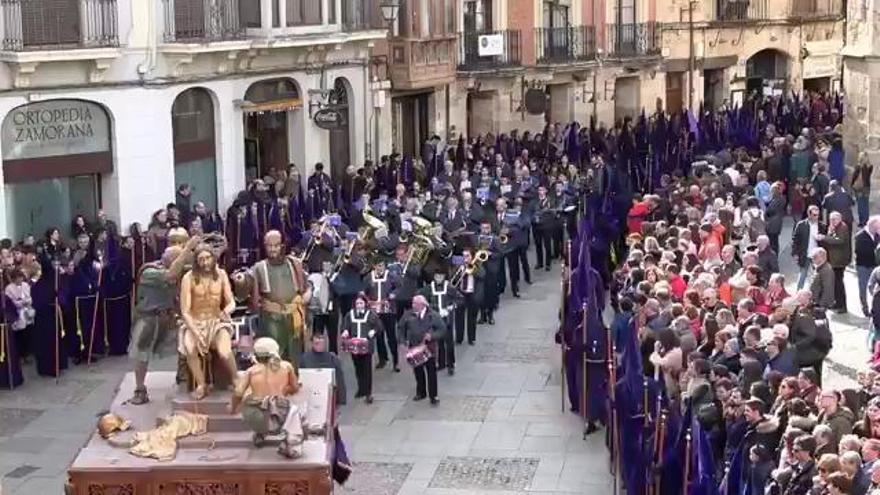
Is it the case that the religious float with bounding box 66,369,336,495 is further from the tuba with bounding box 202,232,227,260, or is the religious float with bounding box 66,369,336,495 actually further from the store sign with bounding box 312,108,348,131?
the store sign with bounding box 312,108,348,131

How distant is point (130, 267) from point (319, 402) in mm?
9513

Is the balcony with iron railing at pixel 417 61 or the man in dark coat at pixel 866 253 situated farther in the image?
the balcony with iron railing at pixel 417 61

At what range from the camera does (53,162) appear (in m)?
26.3

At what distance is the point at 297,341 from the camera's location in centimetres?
1518

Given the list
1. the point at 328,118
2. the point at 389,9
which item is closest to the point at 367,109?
the point at 389,9

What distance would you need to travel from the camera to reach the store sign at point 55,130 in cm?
2561

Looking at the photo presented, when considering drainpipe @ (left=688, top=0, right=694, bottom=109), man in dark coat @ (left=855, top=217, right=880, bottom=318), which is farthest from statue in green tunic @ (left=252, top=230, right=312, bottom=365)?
drainpipe @ (left=688, top=0, right=694, bottom=109)

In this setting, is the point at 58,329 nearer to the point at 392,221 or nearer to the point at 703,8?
the point at 392,221

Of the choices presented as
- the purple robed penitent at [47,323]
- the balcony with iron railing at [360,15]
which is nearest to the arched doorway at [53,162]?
the purple robed penitent at [47,323]

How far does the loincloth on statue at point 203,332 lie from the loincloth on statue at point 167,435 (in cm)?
61

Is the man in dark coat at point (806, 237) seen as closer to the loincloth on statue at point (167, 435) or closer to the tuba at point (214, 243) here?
the tuba at point (214, 243)

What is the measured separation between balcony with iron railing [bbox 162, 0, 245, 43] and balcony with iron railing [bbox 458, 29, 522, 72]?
33.3 feet

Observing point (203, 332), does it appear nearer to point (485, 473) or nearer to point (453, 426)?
point (485, 473)

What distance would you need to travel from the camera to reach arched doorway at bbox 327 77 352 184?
3284 centimetres
